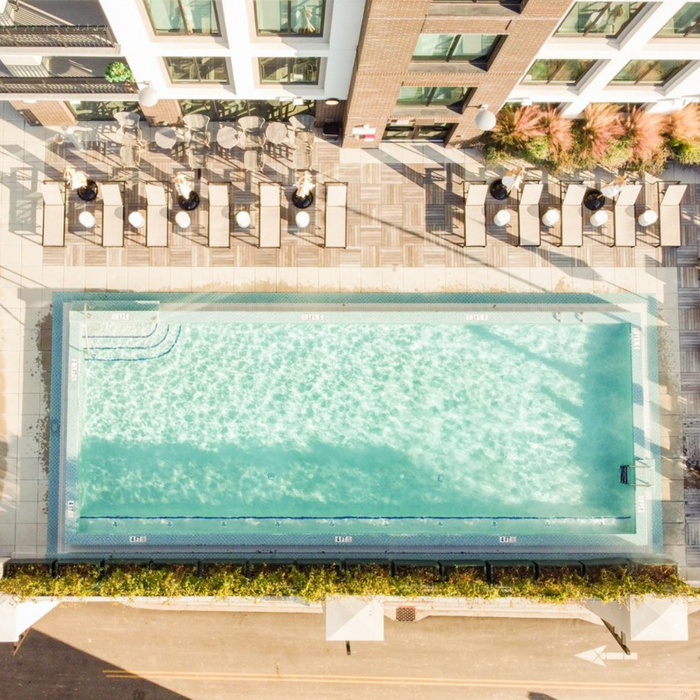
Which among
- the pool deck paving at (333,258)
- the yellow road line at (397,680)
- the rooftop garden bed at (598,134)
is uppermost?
the rooftop garden bed at (598,134)

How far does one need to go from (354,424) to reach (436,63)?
7470 millimetres

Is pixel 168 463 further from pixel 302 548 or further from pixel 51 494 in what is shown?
pixel 302 548

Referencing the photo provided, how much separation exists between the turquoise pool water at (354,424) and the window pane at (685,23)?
553cm

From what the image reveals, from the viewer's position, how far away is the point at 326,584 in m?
11.3

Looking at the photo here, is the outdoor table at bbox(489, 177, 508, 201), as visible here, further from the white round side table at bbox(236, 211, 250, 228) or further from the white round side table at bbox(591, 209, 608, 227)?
the white round side table at bbox(236, 211, 250, 228)

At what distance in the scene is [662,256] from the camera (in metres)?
12.8

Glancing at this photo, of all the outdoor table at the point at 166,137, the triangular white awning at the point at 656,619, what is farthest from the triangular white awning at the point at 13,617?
the triangular white awning at the point at 656,619

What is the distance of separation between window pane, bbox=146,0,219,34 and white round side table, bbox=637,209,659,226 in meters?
9.78

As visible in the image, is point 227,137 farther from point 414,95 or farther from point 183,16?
point 414,95

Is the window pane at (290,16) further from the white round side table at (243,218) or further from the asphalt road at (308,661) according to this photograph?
the asphalt road at (308,661)

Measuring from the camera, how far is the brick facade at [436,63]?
845cm

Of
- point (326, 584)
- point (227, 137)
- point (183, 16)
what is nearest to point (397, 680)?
point (326, 584)

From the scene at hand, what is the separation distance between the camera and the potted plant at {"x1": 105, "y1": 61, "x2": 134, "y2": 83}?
1037cm

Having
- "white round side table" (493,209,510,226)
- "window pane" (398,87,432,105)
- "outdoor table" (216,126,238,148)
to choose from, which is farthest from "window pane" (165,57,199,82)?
"white round side table" (493,209,510,226)
